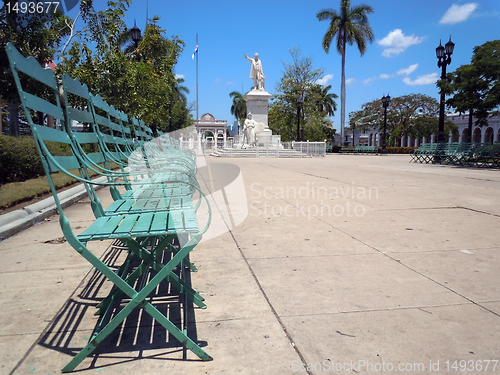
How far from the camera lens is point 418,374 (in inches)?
69.1

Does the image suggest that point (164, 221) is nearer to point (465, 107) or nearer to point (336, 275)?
point (336, 275)

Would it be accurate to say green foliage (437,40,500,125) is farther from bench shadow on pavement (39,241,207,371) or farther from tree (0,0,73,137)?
bench shadow on pavement (39,241,207,371)

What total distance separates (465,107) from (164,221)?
20348 mm

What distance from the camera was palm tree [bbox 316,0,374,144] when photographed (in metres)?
40.0

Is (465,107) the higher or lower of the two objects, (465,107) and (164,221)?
the higher

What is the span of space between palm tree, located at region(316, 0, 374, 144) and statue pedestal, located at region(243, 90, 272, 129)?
12.2 m

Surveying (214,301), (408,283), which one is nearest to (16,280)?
(214,301)

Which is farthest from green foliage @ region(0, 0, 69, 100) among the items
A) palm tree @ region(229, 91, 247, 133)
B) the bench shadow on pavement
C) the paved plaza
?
palm tree @ region(229, 91, 247, 133)

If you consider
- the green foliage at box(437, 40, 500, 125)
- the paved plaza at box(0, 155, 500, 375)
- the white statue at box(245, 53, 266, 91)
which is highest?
the white statue at box(245, 53, 266, 91)

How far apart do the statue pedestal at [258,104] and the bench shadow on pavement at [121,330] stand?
2996 centimetres

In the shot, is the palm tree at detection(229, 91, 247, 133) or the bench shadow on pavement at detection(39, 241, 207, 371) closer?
the bench shadow on pavement at detection(39, 241, 207, 371)

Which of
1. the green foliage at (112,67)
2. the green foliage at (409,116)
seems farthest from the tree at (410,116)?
the green foliage at (112,67)

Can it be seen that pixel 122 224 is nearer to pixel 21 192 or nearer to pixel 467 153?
pixel 21 192

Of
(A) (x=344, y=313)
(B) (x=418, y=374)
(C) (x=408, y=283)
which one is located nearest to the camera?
(B) (x=418, y=374)
